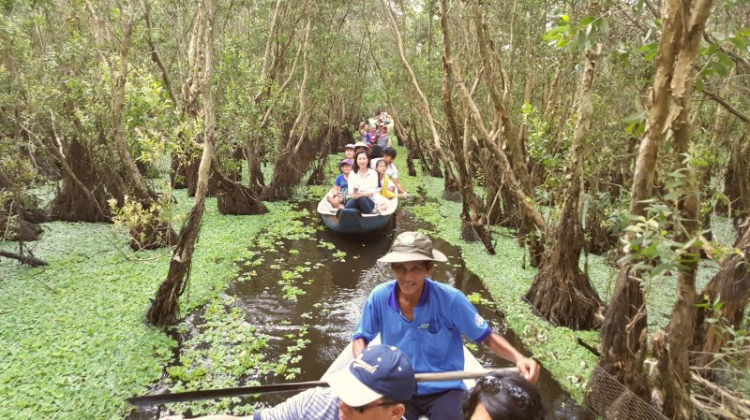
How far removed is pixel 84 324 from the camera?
4.84 metres

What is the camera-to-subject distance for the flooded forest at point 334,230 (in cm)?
314

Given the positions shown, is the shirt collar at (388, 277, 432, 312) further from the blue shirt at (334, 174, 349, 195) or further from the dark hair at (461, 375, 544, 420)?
the blue shirt at (334, 174, 349, 195)

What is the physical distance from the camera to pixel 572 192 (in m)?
5.12

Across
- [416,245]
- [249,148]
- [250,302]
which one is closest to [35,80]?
[249,148]

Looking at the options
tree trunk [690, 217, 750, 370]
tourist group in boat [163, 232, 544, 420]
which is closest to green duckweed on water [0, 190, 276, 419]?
tourist group in boat [163, 232, 544, 420]

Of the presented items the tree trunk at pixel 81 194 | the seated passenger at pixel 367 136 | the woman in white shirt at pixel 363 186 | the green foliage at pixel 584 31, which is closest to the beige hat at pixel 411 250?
the green foliage at pixel 584 31

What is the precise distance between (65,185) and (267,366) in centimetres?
622

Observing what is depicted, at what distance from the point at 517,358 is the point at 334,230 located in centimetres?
681

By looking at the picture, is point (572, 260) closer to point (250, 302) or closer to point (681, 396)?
point (681, 396)

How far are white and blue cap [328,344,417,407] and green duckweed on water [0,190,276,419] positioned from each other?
266 centimetres

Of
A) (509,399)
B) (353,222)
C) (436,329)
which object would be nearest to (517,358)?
(436,329)

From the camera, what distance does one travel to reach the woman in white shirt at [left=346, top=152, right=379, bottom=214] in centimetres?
905

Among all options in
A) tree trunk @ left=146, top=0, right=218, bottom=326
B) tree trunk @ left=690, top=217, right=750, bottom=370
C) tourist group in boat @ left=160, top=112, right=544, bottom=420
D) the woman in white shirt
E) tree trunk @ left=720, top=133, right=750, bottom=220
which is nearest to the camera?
tourist group in boat @ left=160, top=112, right=544, bottom=420

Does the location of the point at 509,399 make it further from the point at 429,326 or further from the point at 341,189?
the point at 341,189
